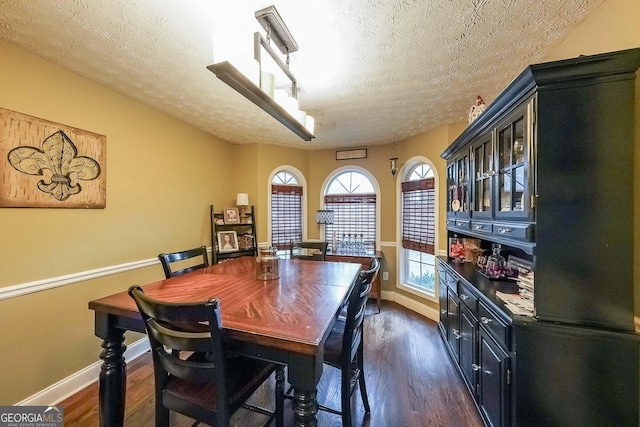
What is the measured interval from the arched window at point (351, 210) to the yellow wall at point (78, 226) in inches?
92.3

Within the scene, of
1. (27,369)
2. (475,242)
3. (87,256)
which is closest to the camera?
(27,369)

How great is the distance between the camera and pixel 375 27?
1507 mm

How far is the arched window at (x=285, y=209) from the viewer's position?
4281 millimetres

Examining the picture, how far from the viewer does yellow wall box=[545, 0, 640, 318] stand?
116cm

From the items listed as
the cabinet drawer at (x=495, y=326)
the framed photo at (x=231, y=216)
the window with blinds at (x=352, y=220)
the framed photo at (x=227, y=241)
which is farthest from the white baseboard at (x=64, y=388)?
the window with blinds at (x=352, y=220)

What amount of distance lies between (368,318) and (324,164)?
2.60 m

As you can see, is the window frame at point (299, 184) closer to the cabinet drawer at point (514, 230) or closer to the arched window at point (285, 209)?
the arched window at point (285, 209)

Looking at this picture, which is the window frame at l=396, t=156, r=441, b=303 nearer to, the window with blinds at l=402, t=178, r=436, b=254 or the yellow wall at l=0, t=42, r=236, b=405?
the window with blinds at l=402, t=178, r=436, b=254

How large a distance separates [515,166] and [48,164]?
3.14 meters

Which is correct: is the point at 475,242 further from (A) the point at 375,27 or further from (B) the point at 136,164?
(B) the point at 136,164

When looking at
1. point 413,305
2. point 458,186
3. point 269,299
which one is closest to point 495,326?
point 269,299

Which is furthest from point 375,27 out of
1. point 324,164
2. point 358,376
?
point 324,164

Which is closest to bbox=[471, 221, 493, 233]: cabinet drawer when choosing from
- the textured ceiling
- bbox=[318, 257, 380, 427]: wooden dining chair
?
bbox=[318, 257, 380, 427]: wooden dining chair

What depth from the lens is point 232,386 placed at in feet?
3.95
